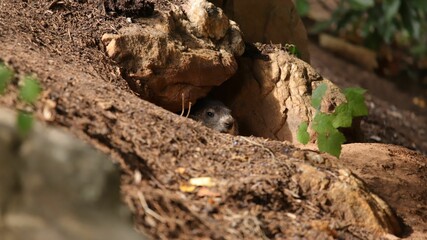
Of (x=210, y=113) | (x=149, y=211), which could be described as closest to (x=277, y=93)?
(x=210, y=113)

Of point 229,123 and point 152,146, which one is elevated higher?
point 152,146

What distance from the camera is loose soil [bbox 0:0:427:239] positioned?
3125 millimetres

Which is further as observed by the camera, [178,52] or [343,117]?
[178,52]

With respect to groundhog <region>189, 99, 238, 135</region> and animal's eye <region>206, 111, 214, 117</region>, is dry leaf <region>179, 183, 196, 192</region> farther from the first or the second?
animal's eye <region>206, 111, 214, 117</region>

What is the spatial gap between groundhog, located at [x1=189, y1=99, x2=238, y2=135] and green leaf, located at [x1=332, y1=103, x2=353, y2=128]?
1433 mm

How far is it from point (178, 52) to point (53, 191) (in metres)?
2.74

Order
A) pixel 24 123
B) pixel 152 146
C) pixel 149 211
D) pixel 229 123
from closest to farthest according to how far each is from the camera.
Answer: pixel 24 123, pixel 149 211, pixel 152 146, pixel 229 123

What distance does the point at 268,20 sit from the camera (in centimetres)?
643

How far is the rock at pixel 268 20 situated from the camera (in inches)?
247

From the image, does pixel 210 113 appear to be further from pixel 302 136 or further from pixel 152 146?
pixel 152 146

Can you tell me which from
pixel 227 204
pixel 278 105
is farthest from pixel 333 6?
pixel 227 204

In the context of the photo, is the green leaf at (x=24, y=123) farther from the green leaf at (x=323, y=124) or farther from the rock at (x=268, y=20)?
Result: the rock at (x=268, y=20)

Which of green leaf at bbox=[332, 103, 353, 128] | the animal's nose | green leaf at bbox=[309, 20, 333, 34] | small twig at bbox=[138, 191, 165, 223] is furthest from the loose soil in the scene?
green leaf at bbox=[309, 20, 333, 34]

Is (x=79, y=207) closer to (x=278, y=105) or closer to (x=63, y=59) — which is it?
(x=63, y=59)
